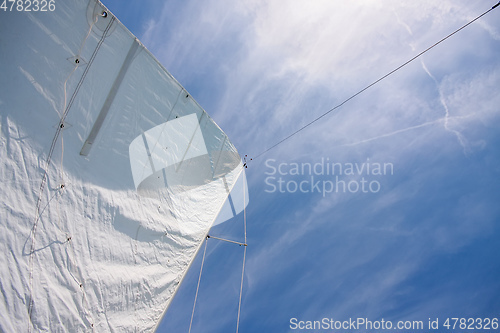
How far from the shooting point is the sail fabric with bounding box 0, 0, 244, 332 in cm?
289

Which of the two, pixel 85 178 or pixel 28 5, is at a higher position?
pixel 28 5

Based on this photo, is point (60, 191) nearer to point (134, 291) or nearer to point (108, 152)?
point (108, 152)

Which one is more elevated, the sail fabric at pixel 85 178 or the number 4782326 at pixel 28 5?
the number 4782326 at pixel 28 5

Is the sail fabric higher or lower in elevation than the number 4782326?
lower

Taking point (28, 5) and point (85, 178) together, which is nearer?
point (28, 5)

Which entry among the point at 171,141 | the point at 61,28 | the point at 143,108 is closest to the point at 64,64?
the point at 61,28

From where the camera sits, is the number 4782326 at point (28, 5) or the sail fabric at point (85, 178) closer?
the sail fabric at point (85, 178)

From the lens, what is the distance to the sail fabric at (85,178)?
A: 114 inches

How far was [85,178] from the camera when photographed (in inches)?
142

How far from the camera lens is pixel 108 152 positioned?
13.1 ft

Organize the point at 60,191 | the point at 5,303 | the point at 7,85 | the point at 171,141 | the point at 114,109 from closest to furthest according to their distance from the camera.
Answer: the point at 5,303 → the point at 7,85 → the point at 60,191 → the point at 114,109 → the point at 171,141

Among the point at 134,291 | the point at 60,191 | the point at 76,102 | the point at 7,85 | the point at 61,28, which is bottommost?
the point at 134,291

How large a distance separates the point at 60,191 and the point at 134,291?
6.18 feet

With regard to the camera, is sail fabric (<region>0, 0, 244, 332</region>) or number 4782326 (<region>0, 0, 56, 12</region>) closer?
sail fabric (<region>0, 0, 244, 332</region>)
